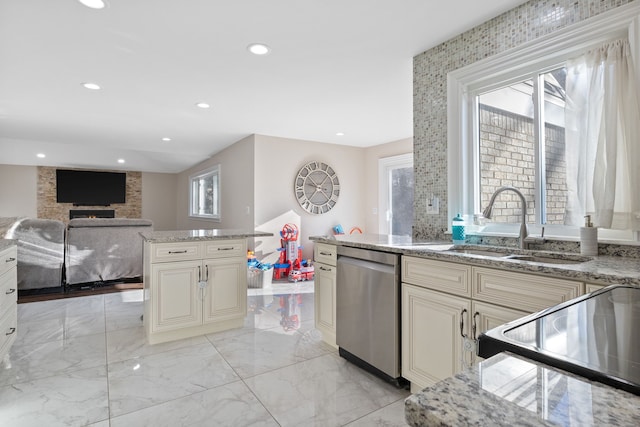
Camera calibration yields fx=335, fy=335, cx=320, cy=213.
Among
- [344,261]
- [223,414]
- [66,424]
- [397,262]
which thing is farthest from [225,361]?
[397,262]

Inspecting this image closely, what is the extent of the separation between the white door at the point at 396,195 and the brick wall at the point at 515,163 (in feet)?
10.3

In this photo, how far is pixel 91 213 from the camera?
862 cm

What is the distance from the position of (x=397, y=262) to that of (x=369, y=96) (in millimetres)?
2291

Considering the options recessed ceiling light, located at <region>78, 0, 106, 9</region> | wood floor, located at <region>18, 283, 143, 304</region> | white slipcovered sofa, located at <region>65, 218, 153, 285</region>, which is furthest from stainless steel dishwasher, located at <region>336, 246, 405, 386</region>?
white slipcovered sofa, located at <region>65, 218, 153, 285</region>

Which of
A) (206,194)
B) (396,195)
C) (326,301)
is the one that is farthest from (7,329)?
(206,194)

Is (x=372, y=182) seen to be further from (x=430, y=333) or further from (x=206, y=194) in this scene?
(x=430, y=333)

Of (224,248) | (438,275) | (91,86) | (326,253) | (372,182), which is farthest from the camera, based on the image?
(372,182)

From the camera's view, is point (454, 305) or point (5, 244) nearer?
point (454, 305)

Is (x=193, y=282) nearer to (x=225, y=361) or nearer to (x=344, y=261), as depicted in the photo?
(x=225, y=361)

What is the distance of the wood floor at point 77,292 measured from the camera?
4016 mm

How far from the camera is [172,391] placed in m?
2.03

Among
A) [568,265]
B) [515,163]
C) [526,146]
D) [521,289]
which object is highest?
[526,146]

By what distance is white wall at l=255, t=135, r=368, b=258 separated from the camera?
530 centimetres

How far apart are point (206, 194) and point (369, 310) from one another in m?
6.57
